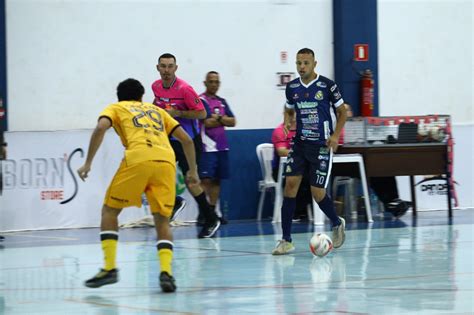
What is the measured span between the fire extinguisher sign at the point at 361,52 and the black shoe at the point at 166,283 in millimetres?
10264

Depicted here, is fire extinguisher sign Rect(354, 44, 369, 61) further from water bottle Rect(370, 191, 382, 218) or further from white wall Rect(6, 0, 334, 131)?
water bottle Rect(370, 191, 382, 218)

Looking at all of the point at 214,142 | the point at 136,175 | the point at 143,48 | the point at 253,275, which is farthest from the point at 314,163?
the point at 143,48

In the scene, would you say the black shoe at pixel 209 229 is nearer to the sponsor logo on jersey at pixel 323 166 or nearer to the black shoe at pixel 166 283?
the sponsor logo on jersey at pixel 323 166

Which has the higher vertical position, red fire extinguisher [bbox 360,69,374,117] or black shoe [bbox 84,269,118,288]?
red fire extinguisher [bbox 360,69,374,117]

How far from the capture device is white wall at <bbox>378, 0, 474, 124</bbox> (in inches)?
741

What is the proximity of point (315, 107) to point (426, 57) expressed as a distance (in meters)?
8.61

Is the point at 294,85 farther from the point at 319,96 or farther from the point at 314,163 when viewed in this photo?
the point at 314,163

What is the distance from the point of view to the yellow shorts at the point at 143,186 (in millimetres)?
8273

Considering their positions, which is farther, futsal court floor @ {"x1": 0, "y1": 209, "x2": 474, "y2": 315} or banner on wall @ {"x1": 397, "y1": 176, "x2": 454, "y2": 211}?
banner on wall @ {"x1": 397, "y1": 176, "x2": 454, "y2": 211}

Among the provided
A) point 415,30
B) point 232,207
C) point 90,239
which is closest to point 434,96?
point 415,30

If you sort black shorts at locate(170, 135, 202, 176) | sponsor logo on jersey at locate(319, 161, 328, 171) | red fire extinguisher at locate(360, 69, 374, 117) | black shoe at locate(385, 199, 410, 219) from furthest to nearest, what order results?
red fire extinguisher at locate(360, 69, 374, 117), black shoe at locate(385, 199, 410, 219), black shorts at locate(170, 135, 202, 176), sponsor logo on jersey at locate(319, 161, 328, 171)

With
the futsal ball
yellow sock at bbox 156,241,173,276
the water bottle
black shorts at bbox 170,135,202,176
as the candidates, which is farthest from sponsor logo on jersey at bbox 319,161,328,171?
the water bottle

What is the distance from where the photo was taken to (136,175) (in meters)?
8.27

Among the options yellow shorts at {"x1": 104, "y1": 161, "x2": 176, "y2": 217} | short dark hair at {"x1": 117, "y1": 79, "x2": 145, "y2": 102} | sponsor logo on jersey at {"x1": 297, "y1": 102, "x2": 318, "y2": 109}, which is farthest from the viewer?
sponsor logo on jersey at {"x1": 297, "y1": 102, "x2": 318, "y2": 109}
